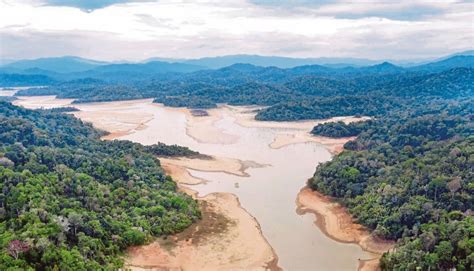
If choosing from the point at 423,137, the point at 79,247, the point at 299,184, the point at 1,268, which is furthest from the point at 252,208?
the point at 423,137

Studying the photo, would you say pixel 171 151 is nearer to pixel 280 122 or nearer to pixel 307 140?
pixel 307 140

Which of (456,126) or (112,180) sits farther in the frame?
(456,126)

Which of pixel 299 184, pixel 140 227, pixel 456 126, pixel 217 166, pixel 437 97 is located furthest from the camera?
pixel 437 97

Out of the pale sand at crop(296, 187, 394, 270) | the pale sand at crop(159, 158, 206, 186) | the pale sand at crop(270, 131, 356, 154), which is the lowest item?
the pale sand at crop(296, 187, 394, 270)

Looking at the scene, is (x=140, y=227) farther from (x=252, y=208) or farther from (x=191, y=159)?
(x=191, y=159)

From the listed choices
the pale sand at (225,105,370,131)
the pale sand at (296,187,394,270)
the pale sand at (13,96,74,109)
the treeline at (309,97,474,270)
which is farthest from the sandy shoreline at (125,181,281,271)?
the pale sand at (13,96,74,109)

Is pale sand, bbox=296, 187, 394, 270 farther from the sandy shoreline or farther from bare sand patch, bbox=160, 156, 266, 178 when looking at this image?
bare sand patch, bbox=160, 156, 266, 178
